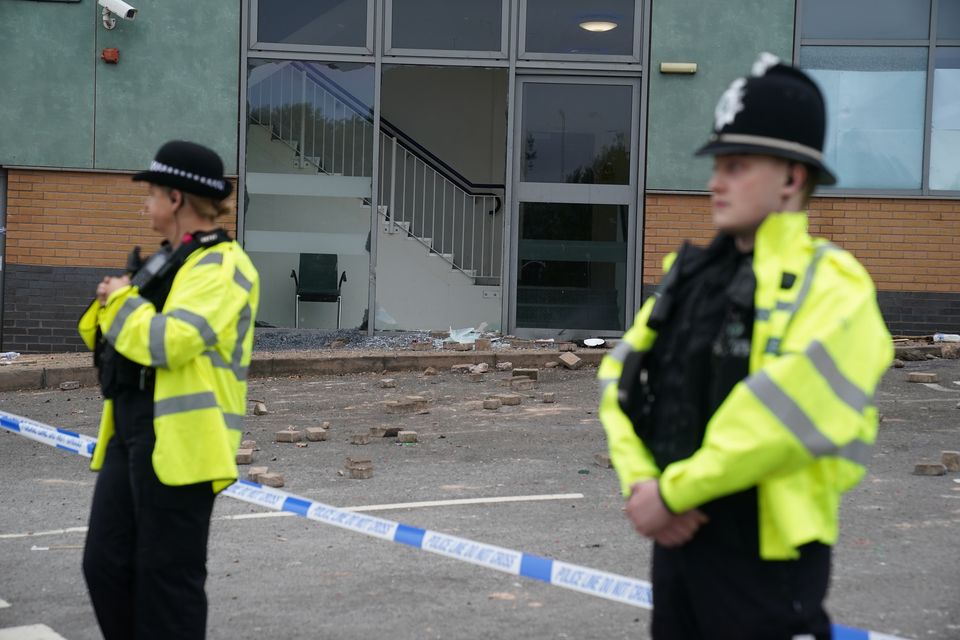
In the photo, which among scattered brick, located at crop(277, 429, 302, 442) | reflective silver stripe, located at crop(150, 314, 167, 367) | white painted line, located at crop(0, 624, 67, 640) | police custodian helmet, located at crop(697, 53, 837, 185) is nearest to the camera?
police custodian helmet, located at crop(697, 53, 837, 185)

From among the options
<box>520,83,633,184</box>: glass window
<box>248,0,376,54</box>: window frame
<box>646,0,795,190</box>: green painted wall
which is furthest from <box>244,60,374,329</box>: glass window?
<box>646,0,795,190</box>: green painted wall

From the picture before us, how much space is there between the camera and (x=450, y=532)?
6.43m

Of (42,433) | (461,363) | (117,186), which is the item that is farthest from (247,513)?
(117,186)

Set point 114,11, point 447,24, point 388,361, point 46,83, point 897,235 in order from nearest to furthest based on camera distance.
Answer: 1. point 388,361
2. point 114,11
3. point 46,83
4. point 897,235
5. point 447,24

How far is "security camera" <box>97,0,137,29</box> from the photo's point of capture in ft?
45.3

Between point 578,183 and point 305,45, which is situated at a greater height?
point 305,45

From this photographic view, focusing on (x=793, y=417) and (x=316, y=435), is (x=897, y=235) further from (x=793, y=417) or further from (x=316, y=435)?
(x=793, y=417)

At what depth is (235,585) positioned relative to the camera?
5.55m

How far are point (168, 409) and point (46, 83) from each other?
11585 mm

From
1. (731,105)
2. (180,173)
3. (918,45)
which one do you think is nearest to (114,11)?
(918,45)

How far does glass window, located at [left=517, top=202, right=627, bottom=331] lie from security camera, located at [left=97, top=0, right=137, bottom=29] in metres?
4.93

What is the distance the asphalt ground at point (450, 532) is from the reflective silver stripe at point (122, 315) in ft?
5.46

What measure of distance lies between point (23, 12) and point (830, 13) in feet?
30.4

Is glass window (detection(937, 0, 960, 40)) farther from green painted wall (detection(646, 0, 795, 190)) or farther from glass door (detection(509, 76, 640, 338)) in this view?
glass door (detection(509, 76, 640, 338))
